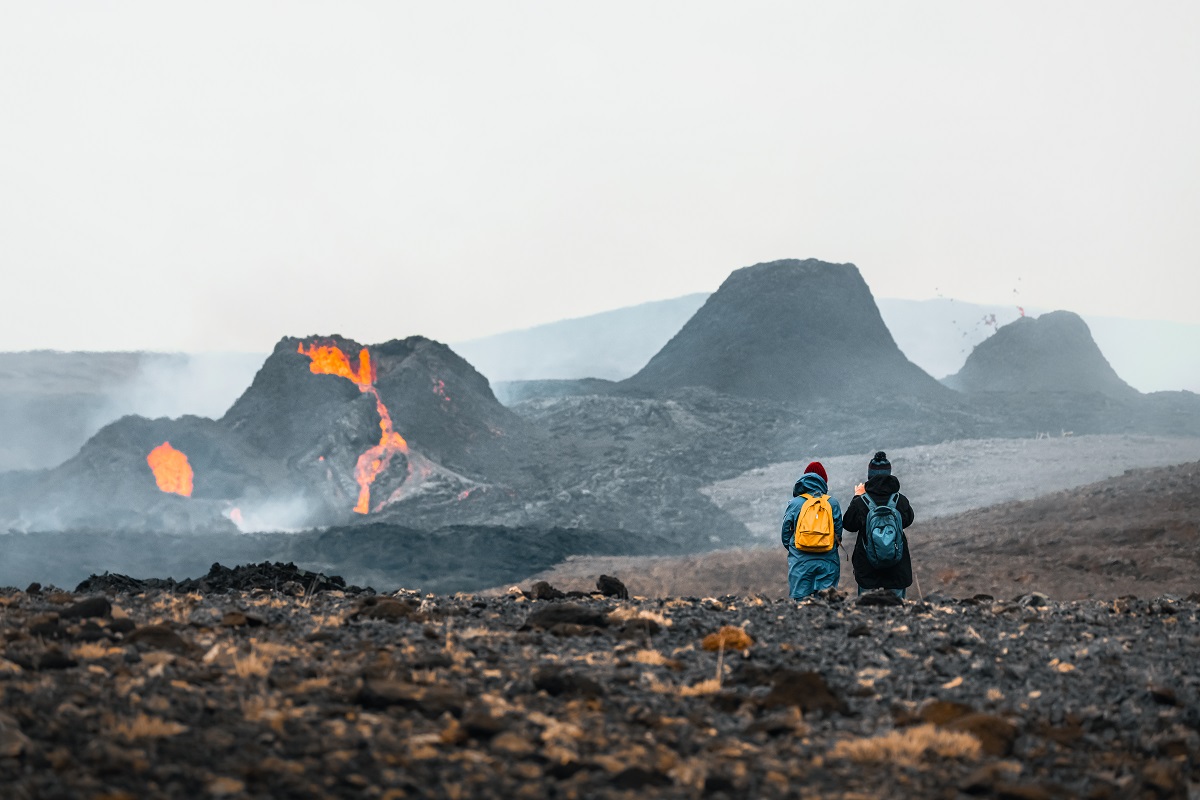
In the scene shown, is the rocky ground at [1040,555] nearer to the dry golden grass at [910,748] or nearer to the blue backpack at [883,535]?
the blue backpack at [883,535]

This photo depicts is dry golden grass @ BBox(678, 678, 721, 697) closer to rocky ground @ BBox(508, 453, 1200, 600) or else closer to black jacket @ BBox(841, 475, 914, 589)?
black jacket @ BBox(841, 475, 914, 589)

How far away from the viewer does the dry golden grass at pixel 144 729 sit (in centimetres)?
439

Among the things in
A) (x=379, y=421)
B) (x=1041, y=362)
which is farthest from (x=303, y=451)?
(x=1041, y=362)

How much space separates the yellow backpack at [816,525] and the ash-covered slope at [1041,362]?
275ft

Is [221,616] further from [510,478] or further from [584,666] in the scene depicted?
[510,478]

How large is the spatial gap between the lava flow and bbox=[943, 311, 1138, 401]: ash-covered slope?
53140mm

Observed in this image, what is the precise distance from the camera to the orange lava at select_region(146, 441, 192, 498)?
54.1m

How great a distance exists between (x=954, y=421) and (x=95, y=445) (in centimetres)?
4978

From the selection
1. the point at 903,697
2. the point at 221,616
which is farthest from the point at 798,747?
the point at 221,616

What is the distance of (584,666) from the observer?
6.34 metres

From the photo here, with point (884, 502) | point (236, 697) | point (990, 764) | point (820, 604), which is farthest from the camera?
point (884, 502)

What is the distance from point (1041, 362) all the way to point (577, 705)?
98995 millimetres

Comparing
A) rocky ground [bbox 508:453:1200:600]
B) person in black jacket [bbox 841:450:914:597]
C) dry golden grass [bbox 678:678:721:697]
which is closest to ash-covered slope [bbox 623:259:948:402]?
rocky ground [bbox 508:453:1200:600]

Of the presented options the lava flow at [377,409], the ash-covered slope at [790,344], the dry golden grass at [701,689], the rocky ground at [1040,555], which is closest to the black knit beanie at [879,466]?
the dry golden grass at [701,689]
